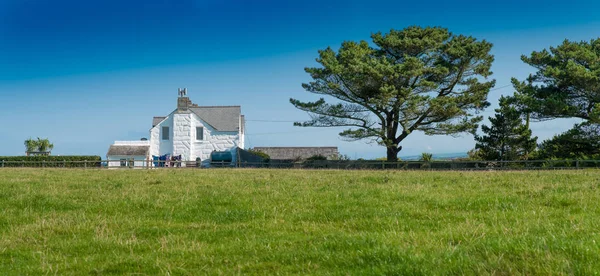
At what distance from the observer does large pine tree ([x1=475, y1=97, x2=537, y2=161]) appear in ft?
149

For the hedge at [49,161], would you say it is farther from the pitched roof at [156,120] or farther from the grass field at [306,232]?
the grass field at [306,232]

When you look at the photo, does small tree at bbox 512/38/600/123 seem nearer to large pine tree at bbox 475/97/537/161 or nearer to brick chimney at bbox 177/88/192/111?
large pine tree at bbox 475/97/537/161

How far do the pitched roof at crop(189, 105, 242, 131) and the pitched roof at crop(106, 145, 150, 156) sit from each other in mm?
8987

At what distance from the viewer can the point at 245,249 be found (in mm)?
7527

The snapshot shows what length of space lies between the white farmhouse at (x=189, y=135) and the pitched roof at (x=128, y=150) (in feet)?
6.07

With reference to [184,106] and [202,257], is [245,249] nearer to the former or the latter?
[202,257]

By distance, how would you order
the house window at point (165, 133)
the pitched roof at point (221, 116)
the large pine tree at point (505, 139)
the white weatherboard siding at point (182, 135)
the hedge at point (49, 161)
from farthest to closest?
the pitched roof at point (221, 116) → the house window at point (165, 133) → the white weatherboard siding at point (182, 135) → the hedge at point (49, 161) → the large pine tree at point (505, 139)

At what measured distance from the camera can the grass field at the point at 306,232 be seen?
20.7 ft

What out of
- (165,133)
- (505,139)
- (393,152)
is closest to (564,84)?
(505,139)

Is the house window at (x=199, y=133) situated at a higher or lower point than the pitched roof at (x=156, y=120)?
lower

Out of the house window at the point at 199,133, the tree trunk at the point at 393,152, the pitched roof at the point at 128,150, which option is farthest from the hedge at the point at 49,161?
the tree trunk at the point at 393,152

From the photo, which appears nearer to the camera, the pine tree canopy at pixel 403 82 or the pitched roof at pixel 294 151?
the pine tree canopy at pixel 403 82

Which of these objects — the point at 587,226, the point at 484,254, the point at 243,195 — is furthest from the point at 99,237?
the point at 587,226

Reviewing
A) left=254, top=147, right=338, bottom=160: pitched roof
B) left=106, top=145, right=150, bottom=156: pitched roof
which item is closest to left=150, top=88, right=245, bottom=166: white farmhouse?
left=106, top=145, right=150, bottom=156: pitched roof
